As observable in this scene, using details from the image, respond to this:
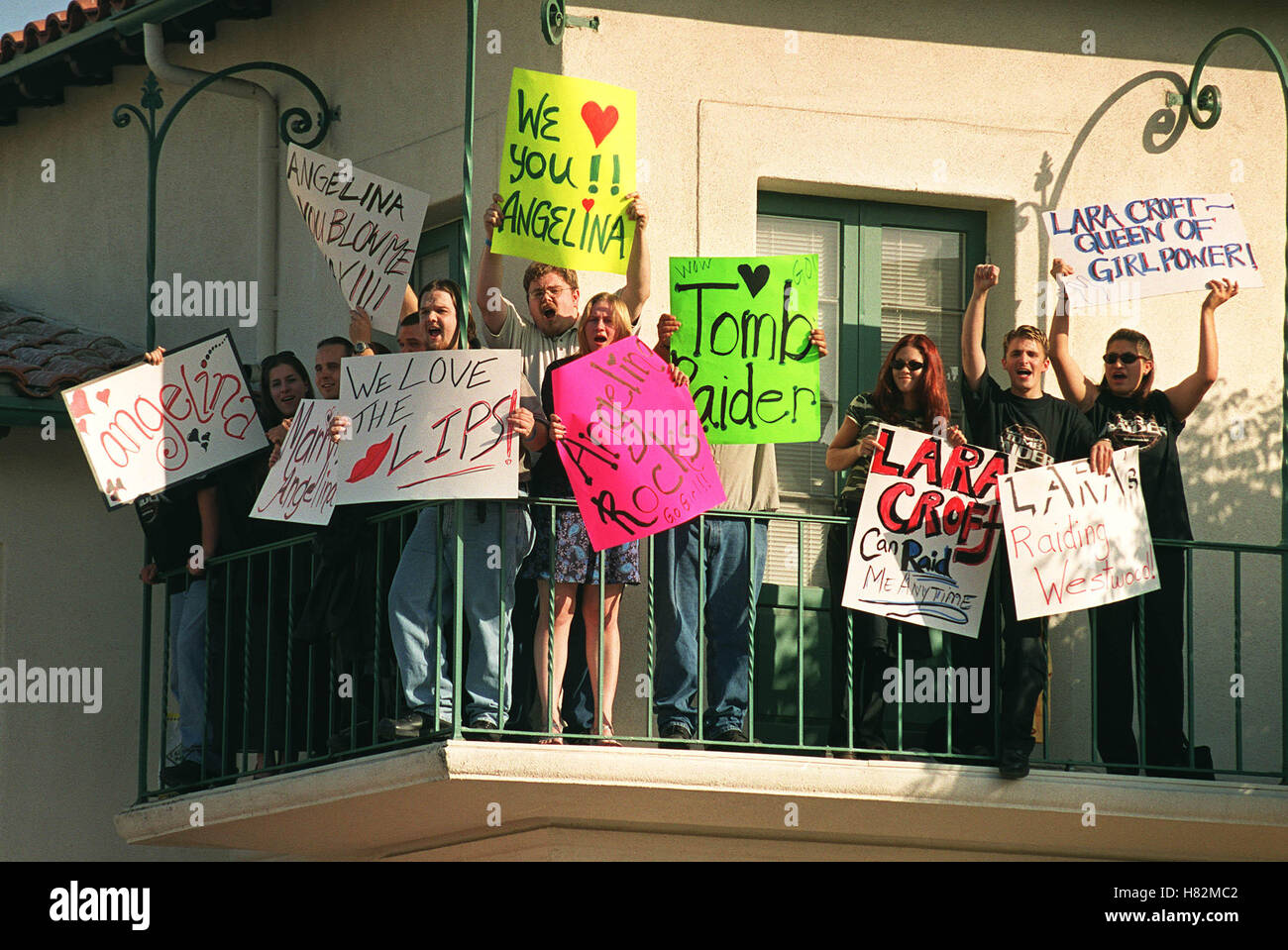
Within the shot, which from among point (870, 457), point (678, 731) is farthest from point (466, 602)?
point (870, 457)

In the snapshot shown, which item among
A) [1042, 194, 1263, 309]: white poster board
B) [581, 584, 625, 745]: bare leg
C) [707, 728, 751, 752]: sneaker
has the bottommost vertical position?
[707, 728, 751, 752]: sneaker

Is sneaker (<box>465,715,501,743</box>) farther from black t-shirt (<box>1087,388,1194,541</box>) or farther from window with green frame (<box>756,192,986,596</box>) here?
black t-shirt (<box>1087,388,1194,541</box>)

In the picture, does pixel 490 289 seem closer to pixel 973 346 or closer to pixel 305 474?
pixel 305 474

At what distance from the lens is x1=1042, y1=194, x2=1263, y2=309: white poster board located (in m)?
11.2

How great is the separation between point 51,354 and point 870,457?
16.7ft

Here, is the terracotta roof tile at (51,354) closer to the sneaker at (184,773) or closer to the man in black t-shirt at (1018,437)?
the sneaker at (184,773)

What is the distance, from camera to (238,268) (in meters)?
13.6

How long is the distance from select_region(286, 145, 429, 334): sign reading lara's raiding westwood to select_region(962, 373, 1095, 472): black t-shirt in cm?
272

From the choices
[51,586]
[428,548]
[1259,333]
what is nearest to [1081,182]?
[1259,333]

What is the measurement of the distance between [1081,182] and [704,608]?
3.31 metres

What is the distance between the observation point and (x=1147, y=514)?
35.9ft

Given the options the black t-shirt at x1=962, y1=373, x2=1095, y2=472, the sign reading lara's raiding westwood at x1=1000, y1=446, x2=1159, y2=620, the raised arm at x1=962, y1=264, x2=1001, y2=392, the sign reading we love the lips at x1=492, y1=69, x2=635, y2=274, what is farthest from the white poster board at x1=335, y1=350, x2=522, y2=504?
the sign reading lara's raiding westwood at x1=1000, y1=446, x2=1159, y2=620

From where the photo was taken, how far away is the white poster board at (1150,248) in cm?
1116
